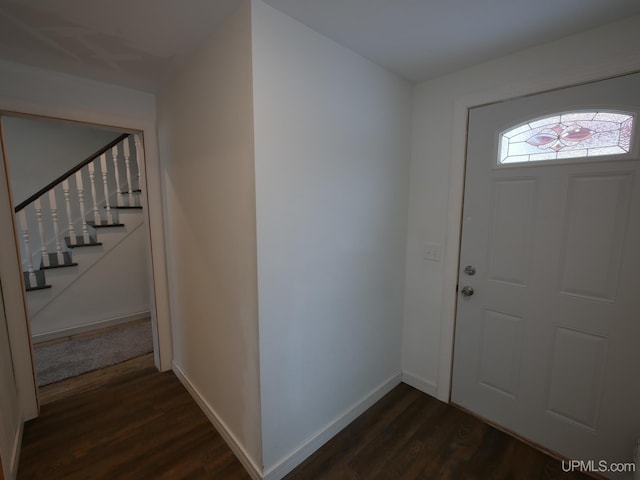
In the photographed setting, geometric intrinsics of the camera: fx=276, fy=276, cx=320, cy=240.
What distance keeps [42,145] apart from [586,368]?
5473 mm

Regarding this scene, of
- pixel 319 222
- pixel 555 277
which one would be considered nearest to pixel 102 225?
pixel 319 222

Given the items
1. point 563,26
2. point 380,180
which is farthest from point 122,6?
point 563,26

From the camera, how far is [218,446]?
5.54ft

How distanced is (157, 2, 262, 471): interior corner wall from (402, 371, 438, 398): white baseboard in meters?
1.33

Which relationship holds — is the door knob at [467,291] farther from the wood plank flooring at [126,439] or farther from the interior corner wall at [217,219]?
the wood plank flooring at [126,439]

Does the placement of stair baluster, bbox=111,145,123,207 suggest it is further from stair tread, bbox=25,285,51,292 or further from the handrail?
stair tread, bbox=25,285,51,292

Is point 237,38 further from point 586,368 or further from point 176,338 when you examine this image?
point 586,368

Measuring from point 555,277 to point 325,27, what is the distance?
1840 mm

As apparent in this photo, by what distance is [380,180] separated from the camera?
188 cm

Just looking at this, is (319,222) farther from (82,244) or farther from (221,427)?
(82,244)

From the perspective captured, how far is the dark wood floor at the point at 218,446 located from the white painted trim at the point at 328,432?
0.12 ft

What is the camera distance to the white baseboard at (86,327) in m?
2.98

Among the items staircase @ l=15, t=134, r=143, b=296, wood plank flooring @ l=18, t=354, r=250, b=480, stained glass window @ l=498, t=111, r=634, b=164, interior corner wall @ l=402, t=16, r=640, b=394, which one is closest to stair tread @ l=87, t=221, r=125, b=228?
staircase @ l=15, t=134, r=143, b=296

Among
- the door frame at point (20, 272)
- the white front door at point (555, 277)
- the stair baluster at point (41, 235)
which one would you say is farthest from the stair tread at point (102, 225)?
the white front door at point (555, 277)
